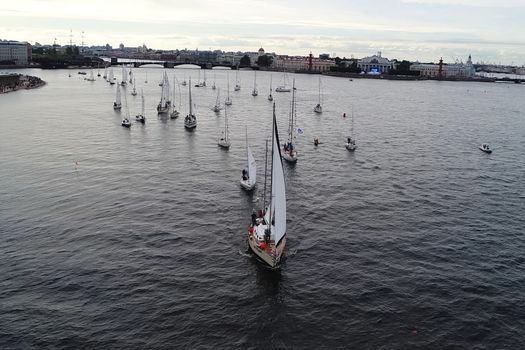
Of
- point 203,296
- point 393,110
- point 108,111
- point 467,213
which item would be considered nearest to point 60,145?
point 108,111

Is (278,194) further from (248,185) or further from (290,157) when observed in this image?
(290,157)

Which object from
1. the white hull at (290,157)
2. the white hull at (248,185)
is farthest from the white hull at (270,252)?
the white hull at (290,157)

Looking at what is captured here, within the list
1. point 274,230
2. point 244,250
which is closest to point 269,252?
point 274,230

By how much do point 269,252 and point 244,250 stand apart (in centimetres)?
457

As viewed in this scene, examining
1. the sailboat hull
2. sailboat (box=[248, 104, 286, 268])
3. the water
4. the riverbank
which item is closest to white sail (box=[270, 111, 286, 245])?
sailboat (box=[248, 104, 286, 268])

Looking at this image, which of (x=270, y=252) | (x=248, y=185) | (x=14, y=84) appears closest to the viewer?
(x=270, y=252)

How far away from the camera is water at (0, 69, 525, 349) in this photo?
33.3 meters

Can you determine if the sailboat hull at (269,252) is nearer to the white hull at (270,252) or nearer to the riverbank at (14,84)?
the white hull at (270,252)

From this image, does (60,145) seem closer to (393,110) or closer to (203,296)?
(203,296)

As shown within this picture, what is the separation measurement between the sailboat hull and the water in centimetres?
89

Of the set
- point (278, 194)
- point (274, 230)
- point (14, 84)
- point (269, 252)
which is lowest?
point (269, 252)

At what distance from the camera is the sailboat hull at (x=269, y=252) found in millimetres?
40531

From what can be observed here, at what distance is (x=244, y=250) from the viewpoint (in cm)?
4459

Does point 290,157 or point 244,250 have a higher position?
point 290,157
